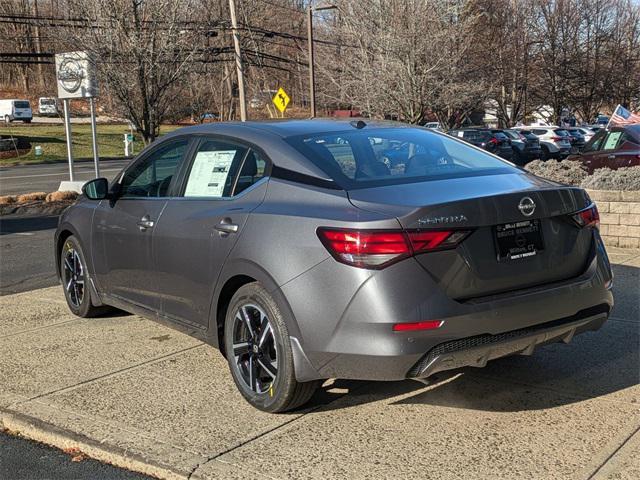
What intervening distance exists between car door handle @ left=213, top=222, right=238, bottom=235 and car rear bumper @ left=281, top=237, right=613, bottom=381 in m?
0.60

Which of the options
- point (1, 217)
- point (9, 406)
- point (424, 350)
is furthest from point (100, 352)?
point (1, 217)

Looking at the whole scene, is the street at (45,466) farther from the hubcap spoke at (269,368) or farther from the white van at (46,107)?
the white van at (46,107)

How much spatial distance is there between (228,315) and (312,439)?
3.02 feet

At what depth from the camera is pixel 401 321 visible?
3.48 meters

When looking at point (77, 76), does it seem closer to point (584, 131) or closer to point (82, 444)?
point (82, 444)

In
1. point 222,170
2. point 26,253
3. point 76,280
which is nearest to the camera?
point 222,170

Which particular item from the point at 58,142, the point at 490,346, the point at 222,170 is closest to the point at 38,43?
the point at 58,142

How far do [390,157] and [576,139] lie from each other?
106 ft

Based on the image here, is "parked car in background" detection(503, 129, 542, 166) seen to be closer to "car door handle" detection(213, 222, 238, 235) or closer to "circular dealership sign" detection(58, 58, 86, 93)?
"circular dealership sign" detection(58, 58, 86, 93)

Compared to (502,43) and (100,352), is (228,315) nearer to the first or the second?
(100,352)

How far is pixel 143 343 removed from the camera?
552cm

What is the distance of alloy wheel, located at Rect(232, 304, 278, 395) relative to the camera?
4.05 meters

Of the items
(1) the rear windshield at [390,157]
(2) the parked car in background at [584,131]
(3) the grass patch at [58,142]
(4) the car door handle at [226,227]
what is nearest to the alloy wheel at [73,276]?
(4) the car door handle at [226,227]

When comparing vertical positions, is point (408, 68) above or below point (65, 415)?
above
